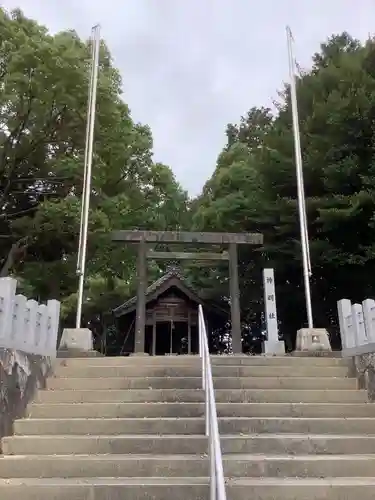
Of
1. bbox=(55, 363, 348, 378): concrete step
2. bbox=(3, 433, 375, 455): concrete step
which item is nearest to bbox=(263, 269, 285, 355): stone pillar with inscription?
bbox=(55, 363, 348, 378): concrete step

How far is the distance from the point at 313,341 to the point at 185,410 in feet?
10.9

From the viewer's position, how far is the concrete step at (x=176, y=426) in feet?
16.0

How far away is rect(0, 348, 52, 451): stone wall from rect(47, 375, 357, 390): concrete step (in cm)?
40

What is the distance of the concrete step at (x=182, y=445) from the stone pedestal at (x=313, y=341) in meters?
3.00

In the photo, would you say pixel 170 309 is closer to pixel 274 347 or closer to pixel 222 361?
pixel 274 347

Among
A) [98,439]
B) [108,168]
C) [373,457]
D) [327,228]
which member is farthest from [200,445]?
[108,168]

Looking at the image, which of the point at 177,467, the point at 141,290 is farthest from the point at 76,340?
the point at 177,467

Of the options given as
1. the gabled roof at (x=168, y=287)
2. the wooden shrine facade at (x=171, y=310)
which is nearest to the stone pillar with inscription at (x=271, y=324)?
the wooden shrine facade at (x=171, y=310)

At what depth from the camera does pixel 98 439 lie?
15.1 ft

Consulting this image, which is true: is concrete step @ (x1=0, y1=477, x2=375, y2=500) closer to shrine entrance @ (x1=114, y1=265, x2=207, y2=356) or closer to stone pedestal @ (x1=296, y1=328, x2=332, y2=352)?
stone pedestal @ (x1=296, y1=328, x2=332, y2=352)

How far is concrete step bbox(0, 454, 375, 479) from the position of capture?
13.7 ft

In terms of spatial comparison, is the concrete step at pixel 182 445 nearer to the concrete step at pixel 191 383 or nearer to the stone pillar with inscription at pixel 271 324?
the concrete step at pixel 191 383

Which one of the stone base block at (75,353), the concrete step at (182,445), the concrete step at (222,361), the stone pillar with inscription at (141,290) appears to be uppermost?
the stone pillar with inscription at (141,290)

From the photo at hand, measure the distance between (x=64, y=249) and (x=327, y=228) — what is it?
685 centimetres
